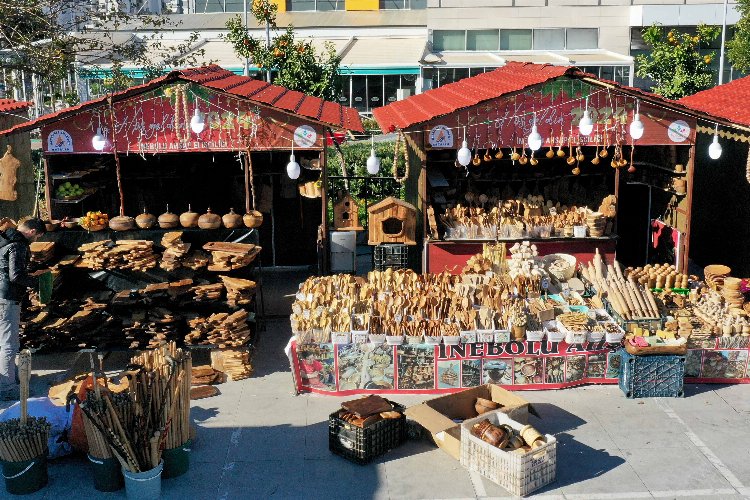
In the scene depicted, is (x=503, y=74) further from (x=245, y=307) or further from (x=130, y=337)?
(x=130, y=337)

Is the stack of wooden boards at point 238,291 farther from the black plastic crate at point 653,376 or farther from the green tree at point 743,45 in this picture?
the green tree at point 743,45

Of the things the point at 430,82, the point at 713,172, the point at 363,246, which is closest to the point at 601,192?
the point at 713,172

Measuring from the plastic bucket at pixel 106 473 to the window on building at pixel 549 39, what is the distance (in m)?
35.4

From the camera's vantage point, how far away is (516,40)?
40406 mm

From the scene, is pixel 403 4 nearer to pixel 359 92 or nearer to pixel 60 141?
pixel 359 92

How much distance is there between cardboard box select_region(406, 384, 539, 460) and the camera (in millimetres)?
9297

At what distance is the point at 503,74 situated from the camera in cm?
1695

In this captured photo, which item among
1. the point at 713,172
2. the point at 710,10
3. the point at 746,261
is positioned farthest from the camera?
the point at 710,10

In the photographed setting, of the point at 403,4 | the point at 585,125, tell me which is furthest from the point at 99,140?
the point at 403,4

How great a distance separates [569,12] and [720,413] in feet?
109

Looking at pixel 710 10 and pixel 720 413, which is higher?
pixel 710 10

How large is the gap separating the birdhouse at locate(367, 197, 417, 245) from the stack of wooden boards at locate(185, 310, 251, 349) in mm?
3389

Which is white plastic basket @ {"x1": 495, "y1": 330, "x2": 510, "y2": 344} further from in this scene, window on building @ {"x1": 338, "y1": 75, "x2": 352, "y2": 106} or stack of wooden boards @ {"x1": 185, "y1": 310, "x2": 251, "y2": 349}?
window on building @ {"x1": 338, "y1": 75, "x2": 352, "y2": 106}

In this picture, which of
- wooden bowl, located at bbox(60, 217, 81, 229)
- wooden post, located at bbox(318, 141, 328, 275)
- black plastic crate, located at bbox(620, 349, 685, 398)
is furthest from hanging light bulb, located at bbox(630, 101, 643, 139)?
wooden bowl, located at bbox(60, 217, 81, 229)
